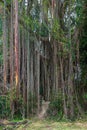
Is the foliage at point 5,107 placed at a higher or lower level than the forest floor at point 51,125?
higher

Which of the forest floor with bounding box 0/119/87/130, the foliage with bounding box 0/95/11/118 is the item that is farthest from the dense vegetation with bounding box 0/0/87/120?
the forest floor with bounding box 0/119/87/130

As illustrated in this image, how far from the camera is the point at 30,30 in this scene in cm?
798

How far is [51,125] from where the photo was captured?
7.03 meters

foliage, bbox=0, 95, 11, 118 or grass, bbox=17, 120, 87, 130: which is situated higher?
foliage, bbox=0, 95, 11, 118

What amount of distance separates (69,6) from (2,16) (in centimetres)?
170

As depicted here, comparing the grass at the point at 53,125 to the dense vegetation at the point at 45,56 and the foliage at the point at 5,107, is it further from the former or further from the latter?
the foliage at the point at 5,107

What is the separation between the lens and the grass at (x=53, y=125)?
6672 mm

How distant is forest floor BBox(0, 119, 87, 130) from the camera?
21.9 ft

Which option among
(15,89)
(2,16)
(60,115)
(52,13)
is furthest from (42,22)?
(60,115)

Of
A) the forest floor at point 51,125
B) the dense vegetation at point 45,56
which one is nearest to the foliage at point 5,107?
the dense vegetation at point 45,56

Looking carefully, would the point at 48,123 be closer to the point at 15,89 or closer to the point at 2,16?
the point at 15,89

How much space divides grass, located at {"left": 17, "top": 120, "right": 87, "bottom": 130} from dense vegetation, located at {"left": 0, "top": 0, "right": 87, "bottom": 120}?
19.9 inches

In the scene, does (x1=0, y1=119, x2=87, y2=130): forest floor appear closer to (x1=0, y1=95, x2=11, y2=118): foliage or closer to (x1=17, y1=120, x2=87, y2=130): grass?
(x1=17, y1=120, x2=87, y2=130): grass

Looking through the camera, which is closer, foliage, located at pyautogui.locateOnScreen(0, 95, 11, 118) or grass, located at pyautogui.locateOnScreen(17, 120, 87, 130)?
grass, located at pyautogui.locateOnScreen(17, 120, 87, 130)
